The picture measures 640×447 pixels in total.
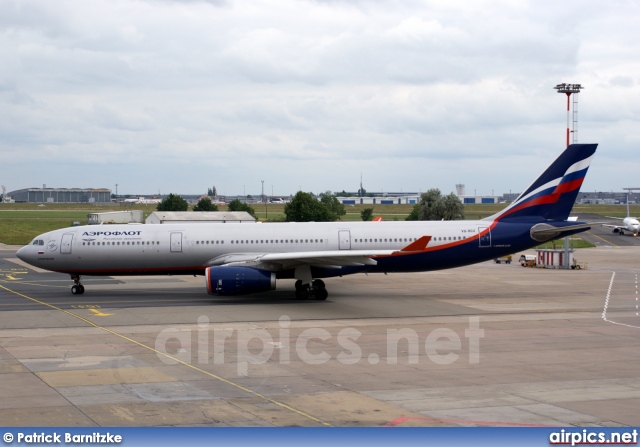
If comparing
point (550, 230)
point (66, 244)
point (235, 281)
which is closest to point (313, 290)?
point (235, 281)

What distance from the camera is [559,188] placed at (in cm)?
3734

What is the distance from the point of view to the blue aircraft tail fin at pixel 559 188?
37.3 m

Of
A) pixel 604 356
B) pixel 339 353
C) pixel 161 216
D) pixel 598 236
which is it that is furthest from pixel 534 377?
pixel 598 236

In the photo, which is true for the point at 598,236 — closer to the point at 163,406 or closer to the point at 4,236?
the point at 4,236

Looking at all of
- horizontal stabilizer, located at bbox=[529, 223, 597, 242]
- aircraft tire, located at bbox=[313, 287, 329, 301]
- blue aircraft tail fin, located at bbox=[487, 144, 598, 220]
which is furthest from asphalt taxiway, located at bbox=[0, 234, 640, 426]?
blue aircraft tail fin, located at bbox=[487, 144, 598, 220]

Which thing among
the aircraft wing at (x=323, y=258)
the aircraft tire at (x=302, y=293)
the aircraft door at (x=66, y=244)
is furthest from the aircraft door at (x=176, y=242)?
the aircraft tire at (x=302, y=293)

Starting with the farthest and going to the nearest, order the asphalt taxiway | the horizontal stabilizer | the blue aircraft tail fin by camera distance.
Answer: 1. the blue aircraft tail fin
2. the horizontal stabilizer
3. the asphalt taxiway

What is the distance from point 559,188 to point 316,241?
40.7 ft

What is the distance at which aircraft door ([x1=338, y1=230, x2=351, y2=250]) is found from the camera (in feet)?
121

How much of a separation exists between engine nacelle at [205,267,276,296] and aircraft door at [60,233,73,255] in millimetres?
7773

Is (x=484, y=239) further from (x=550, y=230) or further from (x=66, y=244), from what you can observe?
(x=66, y=244)

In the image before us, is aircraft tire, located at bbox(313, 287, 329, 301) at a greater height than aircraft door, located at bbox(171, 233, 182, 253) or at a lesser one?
lesser

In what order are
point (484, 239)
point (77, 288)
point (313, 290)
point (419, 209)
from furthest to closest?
point (419, 209)
point (77, 288)
point (484, 239)
point (313, 290)

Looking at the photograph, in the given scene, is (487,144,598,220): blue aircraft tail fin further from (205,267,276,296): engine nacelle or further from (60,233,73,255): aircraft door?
(60,233,73,255): aircraft door
